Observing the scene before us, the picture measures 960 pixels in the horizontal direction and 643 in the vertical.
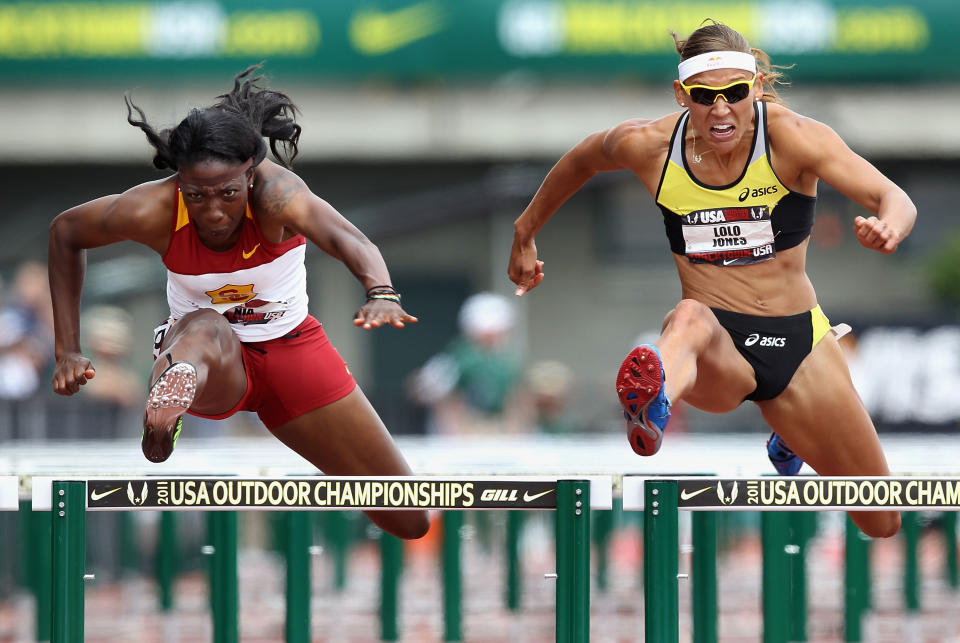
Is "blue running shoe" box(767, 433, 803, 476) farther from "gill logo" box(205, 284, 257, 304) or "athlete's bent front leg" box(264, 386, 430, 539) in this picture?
"gill logo" box(205, 284, 257, 304)

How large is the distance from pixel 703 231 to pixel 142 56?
13.0m

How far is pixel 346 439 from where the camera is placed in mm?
5703

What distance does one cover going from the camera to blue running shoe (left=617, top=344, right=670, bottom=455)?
4949 mm

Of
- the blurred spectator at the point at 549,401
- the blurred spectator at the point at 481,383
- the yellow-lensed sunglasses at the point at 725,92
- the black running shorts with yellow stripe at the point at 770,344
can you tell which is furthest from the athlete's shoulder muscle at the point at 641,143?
the blurred spectator at the point at 549,401

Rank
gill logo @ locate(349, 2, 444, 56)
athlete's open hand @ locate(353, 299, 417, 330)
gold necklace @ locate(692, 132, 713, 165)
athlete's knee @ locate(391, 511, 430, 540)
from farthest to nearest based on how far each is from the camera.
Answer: gill logo @ locate(349, 2, 444, 56) < athlete's knee @ locate(391, 511, 430, 540) < gold necklace @ locate(692, 132, 713, 165) < athlete's open hand @ locate(353, 299, 417, 330)

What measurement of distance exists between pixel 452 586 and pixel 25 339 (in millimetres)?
4094

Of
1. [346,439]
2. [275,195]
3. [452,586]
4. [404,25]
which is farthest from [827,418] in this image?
[404,25]

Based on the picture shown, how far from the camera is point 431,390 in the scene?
11.4m

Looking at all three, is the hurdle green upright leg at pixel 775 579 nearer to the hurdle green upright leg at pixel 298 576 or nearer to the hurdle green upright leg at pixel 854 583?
the hurdle green upright leg at pixel 854 583

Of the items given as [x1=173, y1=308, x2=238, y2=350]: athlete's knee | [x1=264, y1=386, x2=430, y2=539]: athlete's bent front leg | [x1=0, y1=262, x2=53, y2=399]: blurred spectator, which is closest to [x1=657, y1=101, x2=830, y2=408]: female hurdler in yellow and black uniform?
[x1=264, y1=386, x2=430, y2=539]: athlete's bent front leg

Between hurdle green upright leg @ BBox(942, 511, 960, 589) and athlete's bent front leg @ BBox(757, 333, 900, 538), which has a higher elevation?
athlete's bent front leg @ BBox(757, 333, 900, 538)

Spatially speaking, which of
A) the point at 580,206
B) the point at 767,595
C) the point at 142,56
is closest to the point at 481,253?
the point at 580,206

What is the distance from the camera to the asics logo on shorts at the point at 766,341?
547cm

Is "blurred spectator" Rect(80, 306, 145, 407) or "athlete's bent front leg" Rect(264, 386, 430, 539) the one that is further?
"blurred spectator" Rect(80, 306, 145, 407)
